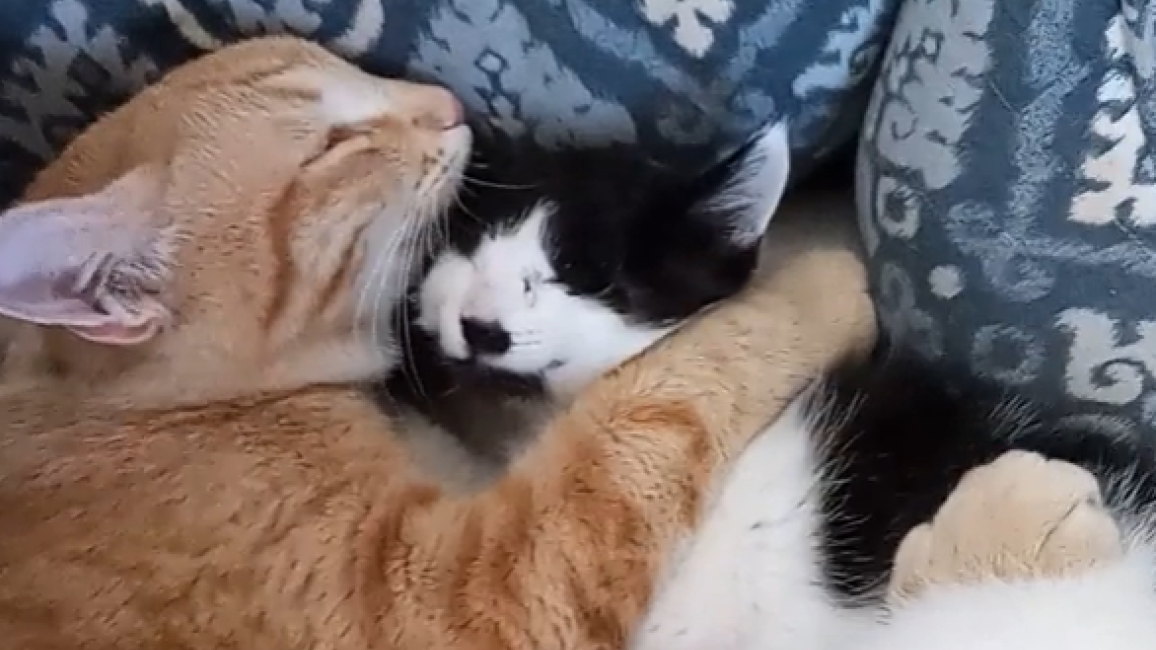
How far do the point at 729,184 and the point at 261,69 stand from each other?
350 mm

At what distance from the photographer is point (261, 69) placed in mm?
1184

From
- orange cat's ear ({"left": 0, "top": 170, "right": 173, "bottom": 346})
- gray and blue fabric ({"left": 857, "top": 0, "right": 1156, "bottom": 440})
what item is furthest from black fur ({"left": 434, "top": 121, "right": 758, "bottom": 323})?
orange cat's ear ({"left": 0, "top": 170, "right": 173, "bottom": 346})

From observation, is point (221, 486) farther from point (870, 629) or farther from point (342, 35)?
point (870, 629)

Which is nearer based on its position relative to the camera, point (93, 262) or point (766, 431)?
point (93, 262)

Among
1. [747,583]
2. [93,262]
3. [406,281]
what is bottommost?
[747,583]

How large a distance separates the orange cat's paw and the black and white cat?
0.03 metres

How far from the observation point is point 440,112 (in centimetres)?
120

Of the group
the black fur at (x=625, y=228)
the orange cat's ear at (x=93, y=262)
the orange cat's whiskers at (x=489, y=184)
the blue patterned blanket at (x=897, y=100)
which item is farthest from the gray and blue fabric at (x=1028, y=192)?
the orange cat's ear at (x=93, y=262)

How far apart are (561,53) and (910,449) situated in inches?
15.3

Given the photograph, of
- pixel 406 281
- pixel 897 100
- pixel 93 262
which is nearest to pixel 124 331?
pixel 93 262

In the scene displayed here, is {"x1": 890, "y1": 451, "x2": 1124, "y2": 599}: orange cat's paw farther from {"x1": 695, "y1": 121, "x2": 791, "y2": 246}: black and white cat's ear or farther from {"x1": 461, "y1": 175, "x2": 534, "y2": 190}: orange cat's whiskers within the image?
{"x1": 461, "y1": 175, "x2": 534, "y2": 190}: orange cat's whiskers

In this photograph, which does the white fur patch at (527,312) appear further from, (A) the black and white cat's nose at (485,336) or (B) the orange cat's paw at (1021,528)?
(B) the orange cat's paw at (1021,528)

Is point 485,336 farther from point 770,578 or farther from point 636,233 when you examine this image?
point 770,578

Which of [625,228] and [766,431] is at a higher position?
[625,228]
